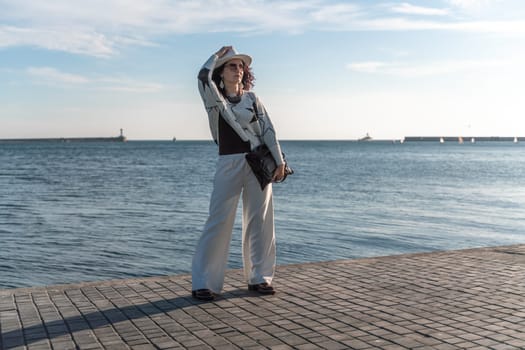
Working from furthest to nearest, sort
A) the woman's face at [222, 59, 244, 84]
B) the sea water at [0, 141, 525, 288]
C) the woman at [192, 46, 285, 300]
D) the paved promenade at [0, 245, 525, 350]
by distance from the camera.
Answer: the sea water at [0, 141, 525, 288], the woman's face at [222, 59, 244, 84], the woman at [192, 46, 285, 300], the paved promenade at [0, 245, 525, 350]

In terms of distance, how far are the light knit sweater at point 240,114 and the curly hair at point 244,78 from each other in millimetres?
186

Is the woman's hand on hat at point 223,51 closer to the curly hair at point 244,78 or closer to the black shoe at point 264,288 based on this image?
the curly hair at point 244,78

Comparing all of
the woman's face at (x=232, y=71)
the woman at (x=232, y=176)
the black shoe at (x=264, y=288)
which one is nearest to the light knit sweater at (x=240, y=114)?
the woman at (x=232, y=176)

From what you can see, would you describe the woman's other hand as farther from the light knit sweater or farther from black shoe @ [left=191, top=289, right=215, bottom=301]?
black shoe @ [left=191, top=289, right=215, bottom=301]

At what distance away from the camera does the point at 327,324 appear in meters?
4.82

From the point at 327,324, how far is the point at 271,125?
6.30ft

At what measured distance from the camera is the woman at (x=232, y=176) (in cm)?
570

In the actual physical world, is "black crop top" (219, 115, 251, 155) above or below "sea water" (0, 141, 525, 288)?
above

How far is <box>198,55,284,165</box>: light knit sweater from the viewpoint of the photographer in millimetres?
5641

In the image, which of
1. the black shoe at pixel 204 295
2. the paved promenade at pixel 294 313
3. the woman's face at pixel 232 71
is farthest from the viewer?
the woman's face at pixel 232 71

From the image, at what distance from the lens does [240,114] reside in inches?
225

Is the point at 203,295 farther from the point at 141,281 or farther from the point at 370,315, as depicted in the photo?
the point at 370,315

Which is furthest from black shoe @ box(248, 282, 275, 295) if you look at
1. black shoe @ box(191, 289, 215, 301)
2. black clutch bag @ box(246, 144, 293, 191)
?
black clutch bag @ box(246, 144, 293, 191)

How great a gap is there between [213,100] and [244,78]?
0.58 m
